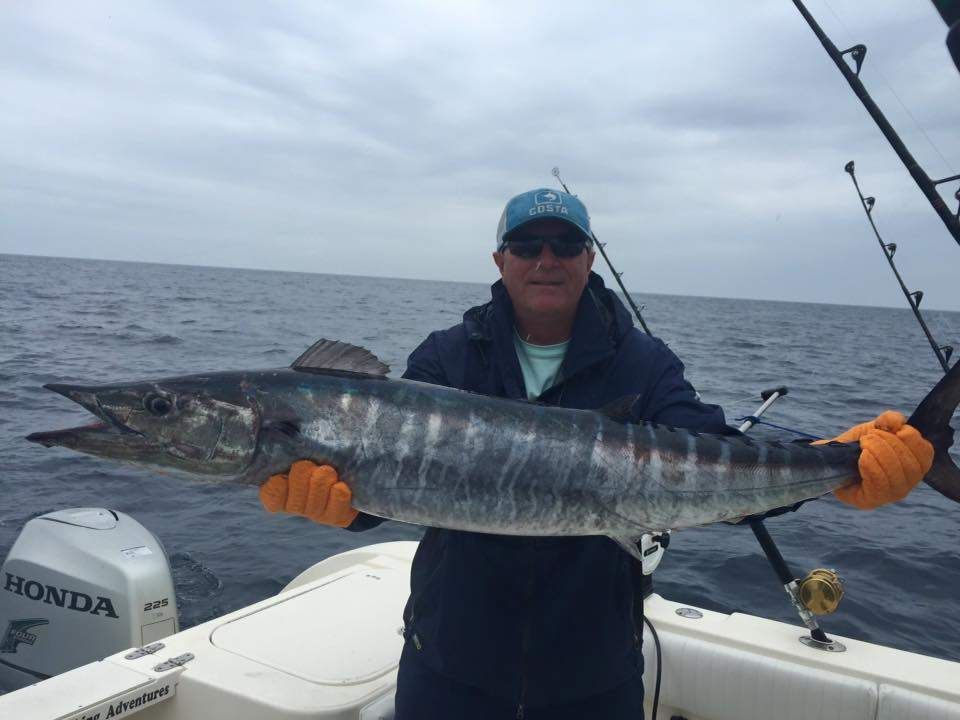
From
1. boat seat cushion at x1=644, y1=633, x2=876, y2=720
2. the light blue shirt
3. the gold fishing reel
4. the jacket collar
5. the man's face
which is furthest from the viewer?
Result: the gold fishing reel

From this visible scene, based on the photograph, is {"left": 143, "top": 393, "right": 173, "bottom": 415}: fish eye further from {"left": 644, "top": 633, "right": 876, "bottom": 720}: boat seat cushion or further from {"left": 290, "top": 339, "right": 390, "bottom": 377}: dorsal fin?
{"left": 644, "top": 633, "right": 876, "bottom": 720}: boat seat cushion

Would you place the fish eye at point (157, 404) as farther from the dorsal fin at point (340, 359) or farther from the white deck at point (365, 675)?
the white deck at point (365, 675)

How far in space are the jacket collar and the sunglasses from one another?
19cm

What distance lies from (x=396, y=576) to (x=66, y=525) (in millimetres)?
2460

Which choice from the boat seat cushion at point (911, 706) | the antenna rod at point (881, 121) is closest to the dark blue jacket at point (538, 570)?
the boat seat cushion at point (911, 706)

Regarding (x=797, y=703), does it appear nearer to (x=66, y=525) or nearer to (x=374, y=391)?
(x=374, y=391)

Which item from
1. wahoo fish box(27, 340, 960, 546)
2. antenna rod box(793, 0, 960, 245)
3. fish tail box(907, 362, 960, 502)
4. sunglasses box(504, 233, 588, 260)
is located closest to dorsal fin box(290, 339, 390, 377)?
wahoo fish box(27, 340, 960, 546)

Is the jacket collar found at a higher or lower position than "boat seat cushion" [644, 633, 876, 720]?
higher

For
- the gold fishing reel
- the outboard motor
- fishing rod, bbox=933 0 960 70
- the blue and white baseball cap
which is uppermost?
fishing rod, bbox=933 0 960 70

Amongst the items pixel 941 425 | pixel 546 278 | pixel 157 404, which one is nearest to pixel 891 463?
pixel 941 425

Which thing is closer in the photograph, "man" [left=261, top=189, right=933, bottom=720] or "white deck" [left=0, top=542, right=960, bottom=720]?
"man" [left=261, top=189, right=933, bottom=720]

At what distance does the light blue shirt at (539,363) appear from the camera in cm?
328

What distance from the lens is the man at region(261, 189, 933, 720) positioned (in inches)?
109

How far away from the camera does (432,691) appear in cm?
285
